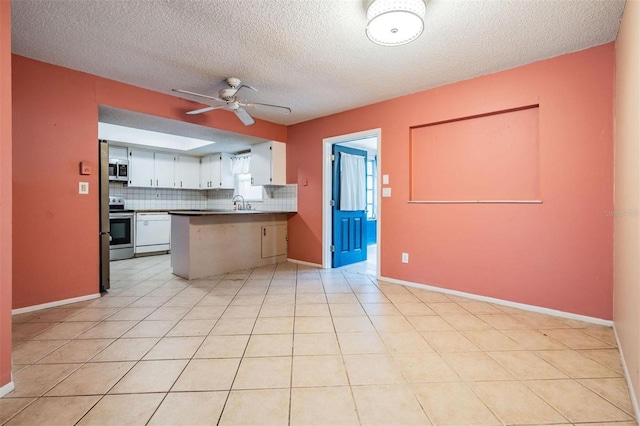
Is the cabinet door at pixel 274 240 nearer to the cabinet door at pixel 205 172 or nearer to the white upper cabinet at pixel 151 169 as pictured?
the cabinet door at pixel 205 172

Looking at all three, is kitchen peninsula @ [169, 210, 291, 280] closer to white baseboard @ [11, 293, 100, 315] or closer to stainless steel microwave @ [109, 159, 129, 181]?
white baseboard @ [11, 293, 100, 315]

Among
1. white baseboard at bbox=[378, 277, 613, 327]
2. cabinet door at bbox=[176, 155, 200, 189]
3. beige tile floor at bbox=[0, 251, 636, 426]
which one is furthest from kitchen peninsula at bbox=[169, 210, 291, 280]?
cabinet door at bbox=[176, 155, 200, 189]

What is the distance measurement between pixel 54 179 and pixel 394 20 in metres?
3.35

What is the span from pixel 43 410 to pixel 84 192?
90.8 inches

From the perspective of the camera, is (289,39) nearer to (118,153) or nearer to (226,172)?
(226,172)

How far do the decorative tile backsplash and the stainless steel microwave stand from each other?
31 centimetres

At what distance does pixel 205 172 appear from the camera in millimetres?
6512

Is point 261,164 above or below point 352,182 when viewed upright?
above

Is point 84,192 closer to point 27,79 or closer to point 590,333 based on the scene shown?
point 27,79

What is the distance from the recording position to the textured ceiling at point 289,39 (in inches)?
79.0

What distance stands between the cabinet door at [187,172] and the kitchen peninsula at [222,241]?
2536 mm

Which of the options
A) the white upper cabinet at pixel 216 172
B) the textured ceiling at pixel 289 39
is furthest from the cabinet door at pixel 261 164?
the textured ceiling at pixel 289 39

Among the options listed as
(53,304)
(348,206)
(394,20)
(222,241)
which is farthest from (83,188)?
(348,206)

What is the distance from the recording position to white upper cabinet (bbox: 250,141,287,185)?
16.1 ft
